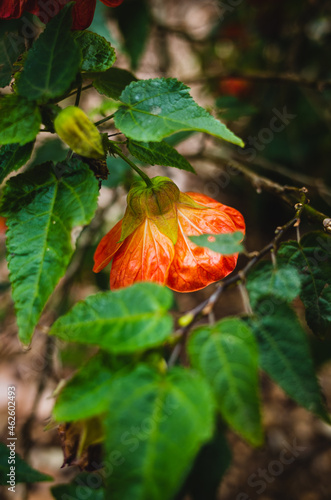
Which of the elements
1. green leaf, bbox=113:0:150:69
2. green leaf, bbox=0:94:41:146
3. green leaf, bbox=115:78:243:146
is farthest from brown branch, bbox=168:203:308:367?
green leaf, bbox=113:0:150:69

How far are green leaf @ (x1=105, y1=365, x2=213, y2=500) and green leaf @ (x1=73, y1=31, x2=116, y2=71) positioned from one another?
0.31m

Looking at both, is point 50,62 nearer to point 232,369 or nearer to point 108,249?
point 108,249

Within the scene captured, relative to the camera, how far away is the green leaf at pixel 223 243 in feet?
1.05

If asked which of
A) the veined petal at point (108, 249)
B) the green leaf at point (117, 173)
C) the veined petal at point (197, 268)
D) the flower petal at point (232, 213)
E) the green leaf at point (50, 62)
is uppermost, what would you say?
the green leaf at point (50, 62)

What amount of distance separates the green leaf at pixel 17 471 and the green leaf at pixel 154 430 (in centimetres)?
22

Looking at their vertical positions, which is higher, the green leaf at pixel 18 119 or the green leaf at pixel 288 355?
the green leaf at pixel 18 119

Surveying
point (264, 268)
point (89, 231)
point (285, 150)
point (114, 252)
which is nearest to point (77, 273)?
point (89, 231)

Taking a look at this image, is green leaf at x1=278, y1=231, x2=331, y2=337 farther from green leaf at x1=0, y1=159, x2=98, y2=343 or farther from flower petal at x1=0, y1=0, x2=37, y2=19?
flower petal at x1=0, y1=0, x2=37, y2=19

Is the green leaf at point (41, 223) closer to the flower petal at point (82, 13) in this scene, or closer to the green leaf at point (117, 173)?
the flower petal at point (82, 13)

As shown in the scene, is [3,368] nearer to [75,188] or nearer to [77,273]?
[77,273]

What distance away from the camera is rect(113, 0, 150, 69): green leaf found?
922 millimetres

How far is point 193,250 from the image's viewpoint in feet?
1.36

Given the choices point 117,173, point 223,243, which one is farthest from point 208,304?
point 117,173

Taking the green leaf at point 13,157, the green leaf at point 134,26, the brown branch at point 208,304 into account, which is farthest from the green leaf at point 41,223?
the green leaf at point 134,26
